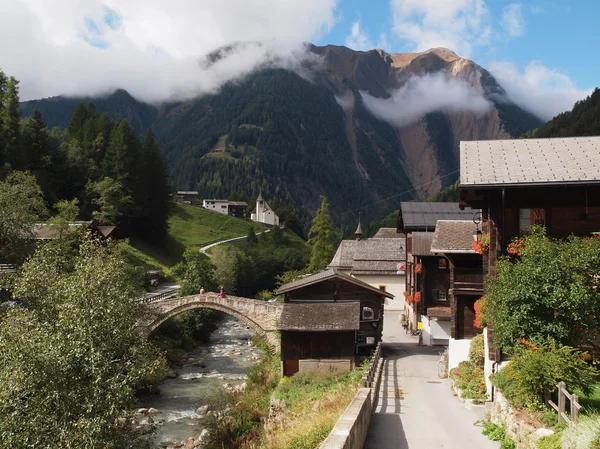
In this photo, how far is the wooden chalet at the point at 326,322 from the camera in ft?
100

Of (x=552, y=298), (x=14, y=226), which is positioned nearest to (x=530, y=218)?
(x=552, y=298)

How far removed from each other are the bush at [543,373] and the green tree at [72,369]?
12.4 m

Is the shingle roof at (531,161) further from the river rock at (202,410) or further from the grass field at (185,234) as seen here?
the grass field at (185,234)

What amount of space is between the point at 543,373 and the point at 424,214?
35.2 m

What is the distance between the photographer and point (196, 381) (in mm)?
36750

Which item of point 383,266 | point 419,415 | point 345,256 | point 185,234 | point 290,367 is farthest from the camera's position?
point 185,234

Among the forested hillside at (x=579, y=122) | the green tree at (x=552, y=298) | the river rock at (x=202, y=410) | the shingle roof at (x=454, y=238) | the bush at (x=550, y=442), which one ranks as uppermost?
the forested hillside at (x=579, y=122)

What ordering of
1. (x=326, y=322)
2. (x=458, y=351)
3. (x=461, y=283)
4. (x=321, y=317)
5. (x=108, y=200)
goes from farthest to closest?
1. (x=108, y=200)
2. (x=321, y=317)
3. (x=326, y=322)
4. (x=461, y=283)
5. (x=458, y=351)

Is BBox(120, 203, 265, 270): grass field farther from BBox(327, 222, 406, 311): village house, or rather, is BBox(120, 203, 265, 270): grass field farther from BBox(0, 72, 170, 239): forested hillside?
BBox(327, 222, 406, 311): village house

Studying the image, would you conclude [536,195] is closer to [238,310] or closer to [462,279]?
[462,279]

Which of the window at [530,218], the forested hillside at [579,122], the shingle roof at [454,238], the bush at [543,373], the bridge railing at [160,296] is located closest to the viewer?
the bush at [543,373]

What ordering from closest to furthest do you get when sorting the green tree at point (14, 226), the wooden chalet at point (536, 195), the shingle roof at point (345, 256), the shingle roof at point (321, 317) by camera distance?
1. the wooden chalet at point (536, 195)
2. the green tree at point (14, 226)
3. the shingle roof at point (321, 317)
4. the shingle roof at point (345, 256)

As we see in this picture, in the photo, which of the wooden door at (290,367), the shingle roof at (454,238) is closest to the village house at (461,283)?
the shingle roof at (454,238)

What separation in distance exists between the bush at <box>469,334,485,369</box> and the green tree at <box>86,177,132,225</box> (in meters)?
46.7
